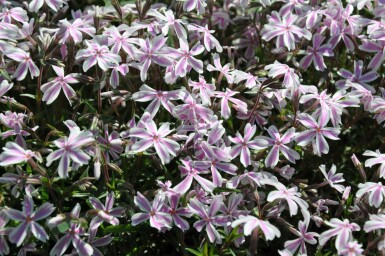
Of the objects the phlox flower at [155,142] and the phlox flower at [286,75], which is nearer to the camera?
the phlox flower at [155,142]

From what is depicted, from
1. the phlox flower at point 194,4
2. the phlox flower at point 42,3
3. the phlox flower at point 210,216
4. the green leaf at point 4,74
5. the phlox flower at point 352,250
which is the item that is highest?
the phlox flower at point 194,4

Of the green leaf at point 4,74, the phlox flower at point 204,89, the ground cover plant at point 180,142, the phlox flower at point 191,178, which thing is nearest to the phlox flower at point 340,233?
the ground cover plant at point 180,142

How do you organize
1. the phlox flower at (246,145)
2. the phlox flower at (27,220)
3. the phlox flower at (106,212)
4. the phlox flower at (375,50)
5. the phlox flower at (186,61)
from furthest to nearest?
the phlox flower at (375,50)
the phlox flower at (186,61)
the phlox flower at (246,145)
the phlox flower at (106,212)
the phlox flower at (27,220)

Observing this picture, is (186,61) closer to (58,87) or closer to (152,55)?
(152,55)

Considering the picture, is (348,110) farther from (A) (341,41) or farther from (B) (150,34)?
(B) (150,34)

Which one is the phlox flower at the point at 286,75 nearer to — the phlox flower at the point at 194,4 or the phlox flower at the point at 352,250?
the phlox flower at the point at 194,4

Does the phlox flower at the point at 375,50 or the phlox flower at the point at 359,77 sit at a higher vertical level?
the phlox flower at the point at 375,50

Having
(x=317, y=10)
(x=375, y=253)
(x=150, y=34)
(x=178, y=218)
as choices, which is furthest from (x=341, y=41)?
(x=178, y=218)

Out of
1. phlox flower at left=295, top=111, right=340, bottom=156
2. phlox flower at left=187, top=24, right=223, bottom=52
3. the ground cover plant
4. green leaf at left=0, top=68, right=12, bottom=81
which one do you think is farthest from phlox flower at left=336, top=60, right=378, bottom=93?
green leaf at left=0, top=68, right=12, bottom=81

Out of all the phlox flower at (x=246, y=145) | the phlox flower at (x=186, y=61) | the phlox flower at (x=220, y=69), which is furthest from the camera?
the phlox flower at (x=220, y=69)
